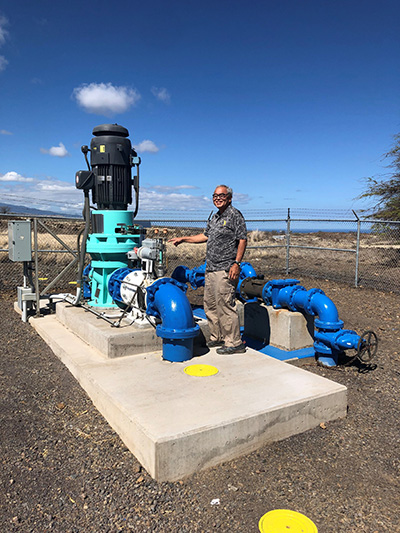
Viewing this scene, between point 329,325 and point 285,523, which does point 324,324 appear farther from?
point 285,523

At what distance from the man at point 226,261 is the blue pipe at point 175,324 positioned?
42 cm

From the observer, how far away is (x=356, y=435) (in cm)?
348

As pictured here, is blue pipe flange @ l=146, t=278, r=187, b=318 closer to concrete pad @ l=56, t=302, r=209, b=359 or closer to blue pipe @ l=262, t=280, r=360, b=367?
concrete pad @ l=56, t=302, r=209, b=359

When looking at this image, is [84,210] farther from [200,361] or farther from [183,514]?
[183,514]

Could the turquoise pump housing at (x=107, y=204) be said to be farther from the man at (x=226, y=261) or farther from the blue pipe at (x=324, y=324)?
the blue pipe at (x=324, y=324)

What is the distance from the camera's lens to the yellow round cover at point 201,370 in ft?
13.1

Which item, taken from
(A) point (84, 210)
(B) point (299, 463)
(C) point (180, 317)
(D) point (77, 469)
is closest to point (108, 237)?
(A) point (84, 210)

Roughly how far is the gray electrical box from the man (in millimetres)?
3572

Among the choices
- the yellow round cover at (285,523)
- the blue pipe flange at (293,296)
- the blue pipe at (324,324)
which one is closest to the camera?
the yellow round cover at (285,523)

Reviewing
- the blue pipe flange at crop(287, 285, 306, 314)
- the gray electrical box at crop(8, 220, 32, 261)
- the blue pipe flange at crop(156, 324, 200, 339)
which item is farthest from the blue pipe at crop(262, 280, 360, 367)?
the gray electrical box at crop(8, 220, 32, 261)

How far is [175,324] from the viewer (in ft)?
13.8

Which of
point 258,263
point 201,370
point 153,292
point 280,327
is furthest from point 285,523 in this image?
point 258,263

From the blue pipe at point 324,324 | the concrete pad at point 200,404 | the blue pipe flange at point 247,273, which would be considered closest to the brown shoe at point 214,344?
the concrete pad at point 200,404

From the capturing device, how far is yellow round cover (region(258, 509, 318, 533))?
240 cm
